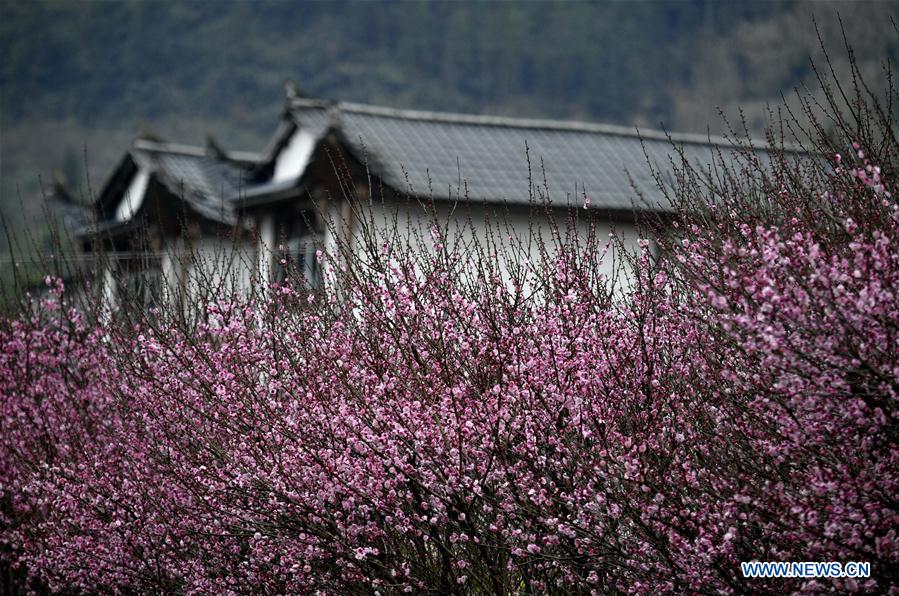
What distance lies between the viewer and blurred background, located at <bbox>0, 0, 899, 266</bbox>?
94.8 meters

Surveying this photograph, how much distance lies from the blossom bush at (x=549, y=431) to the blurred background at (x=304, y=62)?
7604cm

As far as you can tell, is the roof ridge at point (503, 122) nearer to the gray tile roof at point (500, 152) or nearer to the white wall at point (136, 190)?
the gray tile roof at point (500, 152)

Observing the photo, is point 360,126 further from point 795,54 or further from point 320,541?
point 320,541

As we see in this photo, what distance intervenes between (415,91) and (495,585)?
308 feet

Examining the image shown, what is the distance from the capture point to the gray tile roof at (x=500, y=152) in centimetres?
2022

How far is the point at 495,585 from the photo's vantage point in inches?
238

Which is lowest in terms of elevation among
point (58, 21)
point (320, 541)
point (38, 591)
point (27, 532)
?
point (38, 591)

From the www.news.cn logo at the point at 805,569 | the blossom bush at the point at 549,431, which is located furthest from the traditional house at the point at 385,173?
the www.news.cn logo at the point at 805,569

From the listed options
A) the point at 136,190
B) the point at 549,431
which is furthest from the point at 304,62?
the point at 549,431

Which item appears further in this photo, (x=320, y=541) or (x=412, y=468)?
(x=320, y=541)

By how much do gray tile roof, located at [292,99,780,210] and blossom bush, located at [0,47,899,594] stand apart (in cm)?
1145

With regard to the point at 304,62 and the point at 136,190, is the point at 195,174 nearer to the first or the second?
the point at 136,190

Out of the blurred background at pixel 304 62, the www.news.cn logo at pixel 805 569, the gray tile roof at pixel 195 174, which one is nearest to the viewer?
the www.news.cn logo at pixel 805 569

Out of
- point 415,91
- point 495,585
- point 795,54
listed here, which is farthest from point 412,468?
point 415,91
